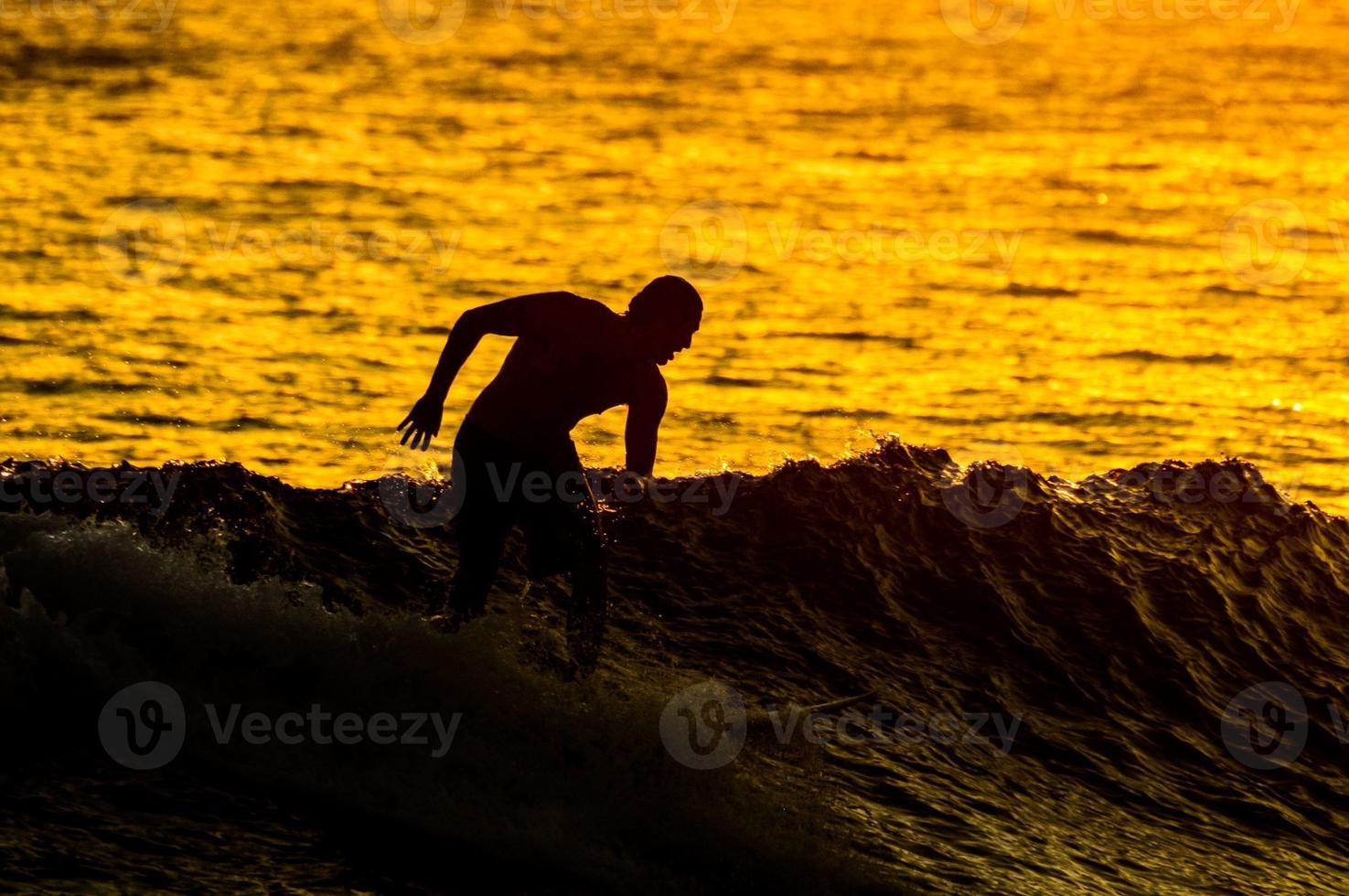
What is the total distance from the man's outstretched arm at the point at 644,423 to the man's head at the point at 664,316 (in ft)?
0.44

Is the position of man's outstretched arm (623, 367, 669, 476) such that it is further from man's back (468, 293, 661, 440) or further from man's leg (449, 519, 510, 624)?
man's leg (449, 519, 510, 624)

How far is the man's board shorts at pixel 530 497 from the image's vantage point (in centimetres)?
779

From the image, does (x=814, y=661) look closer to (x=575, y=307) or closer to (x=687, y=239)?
(x=575, y=307)

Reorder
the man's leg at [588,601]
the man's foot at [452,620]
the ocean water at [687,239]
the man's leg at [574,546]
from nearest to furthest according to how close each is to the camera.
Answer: the man's leg at [574,546]
the man's leg at [588,601]
the man's foot at [452,620]
the ocean water at [687,239]

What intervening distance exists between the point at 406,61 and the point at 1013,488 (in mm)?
21409

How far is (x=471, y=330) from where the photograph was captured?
761cm

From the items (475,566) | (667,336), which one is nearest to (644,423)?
(667,336)

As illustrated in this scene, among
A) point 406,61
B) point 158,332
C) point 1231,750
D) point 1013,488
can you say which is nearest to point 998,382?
point 1013,488

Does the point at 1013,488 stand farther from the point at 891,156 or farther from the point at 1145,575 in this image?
the point at 891,156

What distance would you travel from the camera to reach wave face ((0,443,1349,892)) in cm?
799

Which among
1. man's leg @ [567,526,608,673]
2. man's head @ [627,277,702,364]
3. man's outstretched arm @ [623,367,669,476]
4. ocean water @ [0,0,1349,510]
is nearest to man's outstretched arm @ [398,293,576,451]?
man's head @ [627,277,702,364]

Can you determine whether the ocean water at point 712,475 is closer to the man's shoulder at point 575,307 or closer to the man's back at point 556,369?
the man's back at point 556,369

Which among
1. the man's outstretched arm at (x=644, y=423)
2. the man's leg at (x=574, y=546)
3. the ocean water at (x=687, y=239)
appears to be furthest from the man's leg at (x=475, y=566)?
the ocean water at (x=687, y=239)

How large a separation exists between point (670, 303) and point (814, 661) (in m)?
3.58
